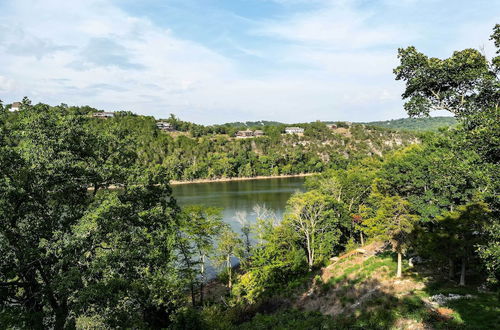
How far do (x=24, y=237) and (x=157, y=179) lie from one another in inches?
300

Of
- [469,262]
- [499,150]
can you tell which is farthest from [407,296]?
[499,150]

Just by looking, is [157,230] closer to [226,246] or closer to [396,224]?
[226,246]

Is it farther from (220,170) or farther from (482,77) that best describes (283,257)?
(220,170)

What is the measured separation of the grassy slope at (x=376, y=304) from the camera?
16172mm

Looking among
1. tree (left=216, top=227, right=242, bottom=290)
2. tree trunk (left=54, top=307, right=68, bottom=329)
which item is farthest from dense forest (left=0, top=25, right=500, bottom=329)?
tree (left=216, top=227, right=242, bottom=290)

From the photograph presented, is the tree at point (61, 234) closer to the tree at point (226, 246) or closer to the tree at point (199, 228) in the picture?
the tree at point (199, 228)

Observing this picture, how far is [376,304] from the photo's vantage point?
2081 cm

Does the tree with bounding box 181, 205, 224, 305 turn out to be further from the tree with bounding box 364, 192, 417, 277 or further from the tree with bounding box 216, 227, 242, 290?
the tree with bounding box 364, 192, 417, 277

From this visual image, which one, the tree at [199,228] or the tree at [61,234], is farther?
the tree at [199,228]

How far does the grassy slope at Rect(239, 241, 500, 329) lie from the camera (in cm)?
1617

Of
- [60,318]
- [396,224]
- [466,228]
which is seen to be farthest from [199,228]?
[466,228]

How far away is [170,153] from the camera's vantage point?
7008 inches

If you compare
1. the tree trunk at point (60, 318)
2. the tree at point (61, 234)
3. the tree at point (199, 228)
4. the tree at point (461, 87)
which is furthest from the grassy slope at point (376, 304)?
the tree trunk at point (60, 318)

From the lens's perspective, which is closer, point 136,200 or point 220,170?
point 136,200
